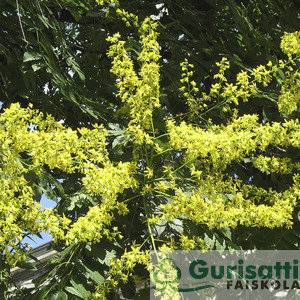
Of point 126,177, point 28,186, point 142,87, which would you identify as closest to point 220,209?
point 126,177

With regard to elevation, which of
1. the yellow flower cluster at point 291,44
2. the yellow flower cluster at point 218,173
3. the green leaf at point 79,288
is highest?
the yellow flower cluster at point 291,44

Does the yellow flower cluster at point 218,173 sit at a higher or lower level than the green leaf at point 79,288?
higher

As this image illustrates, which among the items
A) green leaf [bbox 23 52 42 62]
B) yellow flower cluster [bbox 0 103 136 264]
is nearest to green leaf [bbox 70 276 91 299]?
yellow flower cluster [bbox 0 103 136 264]

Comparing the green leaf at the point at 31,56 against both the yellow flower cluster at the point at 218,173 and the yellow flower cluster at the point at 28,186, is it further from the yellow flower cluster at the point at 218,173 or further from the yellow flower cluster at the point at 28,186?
the yellow flower cluster at the point at 218,173

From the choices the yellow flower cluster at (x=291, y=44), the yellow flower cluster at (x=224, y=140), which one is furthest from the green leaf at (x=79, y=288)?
the yellow flower cluster at (x=291, y=44)

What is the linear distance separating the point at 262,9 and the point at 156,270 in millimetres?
2120

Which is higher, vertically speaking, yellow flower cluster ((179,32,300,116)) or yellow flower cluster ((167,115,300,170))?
yellow flower cluster ((179,32,300,116))

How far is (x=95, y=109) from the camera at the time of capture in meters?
2.04

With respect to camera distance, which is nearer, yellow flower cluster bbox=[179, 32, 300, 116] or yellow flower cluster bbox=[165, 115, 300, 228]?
yellow flower cluster bbox=[165, 115, 300, 228]

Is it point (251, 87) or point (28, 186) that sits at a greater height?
point (251, 87)

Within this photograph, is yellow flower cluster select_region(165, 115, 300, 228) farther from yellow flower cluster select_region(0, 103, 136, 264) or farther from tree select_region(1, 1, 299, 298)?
yellow flower cluster select_region(0, 103, 136, 264)

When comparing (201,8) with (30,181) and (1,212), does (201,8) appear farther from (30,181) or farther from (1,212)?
(1,212)

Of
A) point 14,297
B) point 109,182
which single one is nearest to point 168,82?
point 109,182

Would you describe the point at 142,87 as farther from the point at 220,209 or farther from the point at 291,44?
the point at 291,44
